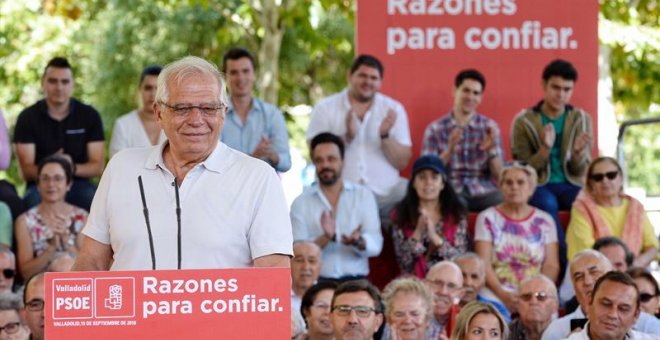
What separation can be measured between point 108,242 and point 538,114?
6.78m

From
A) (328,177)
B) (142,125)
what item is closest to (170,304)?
(328,177)

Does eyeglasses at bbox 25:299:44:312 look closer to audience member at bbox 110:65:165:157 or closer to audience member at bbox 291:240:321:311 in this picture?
audience member at bbox 291:240:321:311

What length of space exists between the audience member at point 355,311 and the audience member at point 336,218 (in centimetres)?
171

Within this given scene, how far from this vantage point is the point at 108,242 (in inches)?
196

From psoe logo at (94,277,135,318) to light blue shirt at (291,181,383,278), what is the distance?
5.95 meters

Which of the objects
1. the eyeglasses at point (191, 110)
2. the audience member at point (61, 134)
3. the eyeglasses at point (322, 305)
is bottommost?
the eyeglasses at point (322, 305)

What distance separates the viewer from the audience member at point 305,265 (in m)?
9.77

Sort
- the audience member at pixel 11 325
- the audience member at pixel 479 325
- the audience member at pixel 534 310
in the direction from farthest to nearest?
the audience member at pixel 534 310
the audience member at pixel 11 325
the audience member at pixel 479 325

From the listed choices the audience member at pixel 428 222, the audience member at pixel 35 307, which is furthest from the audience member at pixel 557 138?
the audience member at pixel 35 307

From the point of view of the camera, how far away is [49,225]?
1019 centimetres

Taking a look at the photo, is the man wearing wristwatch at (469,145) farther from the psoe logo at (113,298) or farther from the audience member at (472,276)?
the psoe logo at (113,298)

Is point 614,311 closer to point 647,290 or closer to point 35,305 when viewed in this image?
point 647,290

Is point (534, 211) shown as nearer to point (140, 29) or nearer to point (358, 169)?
point (358, 169)

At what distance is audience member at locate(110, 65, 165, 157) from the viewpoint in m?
10.9
